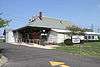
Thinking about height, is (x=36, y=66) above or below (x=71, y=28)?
below

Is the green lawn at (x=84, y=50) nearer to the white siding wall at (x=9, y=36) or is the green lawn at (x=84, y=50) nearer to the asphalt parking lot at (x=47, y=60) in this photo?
the asphalt parking lot at (x=47, y=60)

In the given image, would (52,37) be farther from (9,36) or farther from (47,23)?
(9,36)

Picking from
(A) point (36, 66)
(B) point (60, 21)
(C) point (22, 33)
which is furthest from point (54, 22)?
(A) point (36, 66)

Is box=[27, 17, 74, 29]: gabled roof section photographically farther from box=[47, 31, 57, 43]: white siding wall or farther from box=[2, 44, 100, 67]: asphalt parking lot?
box=[2, 44, 100, 67]: asphalt parking lot

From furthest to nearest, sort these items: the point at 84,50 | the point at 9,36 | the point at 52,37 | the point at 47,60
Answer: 1. the point at 9,36
2. the point at 52,37
3. the point at 84,50
4. the point at 47,60

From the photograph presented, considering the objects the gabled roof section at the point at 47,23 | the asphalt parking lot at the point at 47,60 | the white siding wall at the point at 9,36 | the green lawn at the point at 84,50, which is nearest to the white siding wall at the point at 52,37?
the gabled roof section at the point at 47,23

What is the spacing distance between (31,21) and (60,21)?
859cm

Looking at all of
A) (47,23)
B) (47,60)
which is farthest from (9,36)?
(47,60)

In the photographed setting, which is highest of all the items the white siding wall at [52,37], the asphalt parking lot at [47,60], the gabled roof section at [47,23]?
the gabled roof section at [47,23]

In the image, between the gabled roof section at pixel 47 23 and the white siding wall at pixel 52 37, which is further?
the gabled roof section at pixel 47 23

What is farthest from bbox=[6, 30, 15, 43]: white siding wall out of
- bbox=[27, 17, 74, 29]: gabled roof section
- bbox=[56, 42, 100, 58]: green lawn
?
bbox=[56, 42, 100, 58]: green lawn

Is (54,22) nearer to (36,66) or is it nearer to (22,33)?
(22,33)

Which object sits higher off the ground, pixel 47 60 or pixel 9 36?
pixel 9 36

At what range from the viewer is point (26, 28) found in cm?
5431
